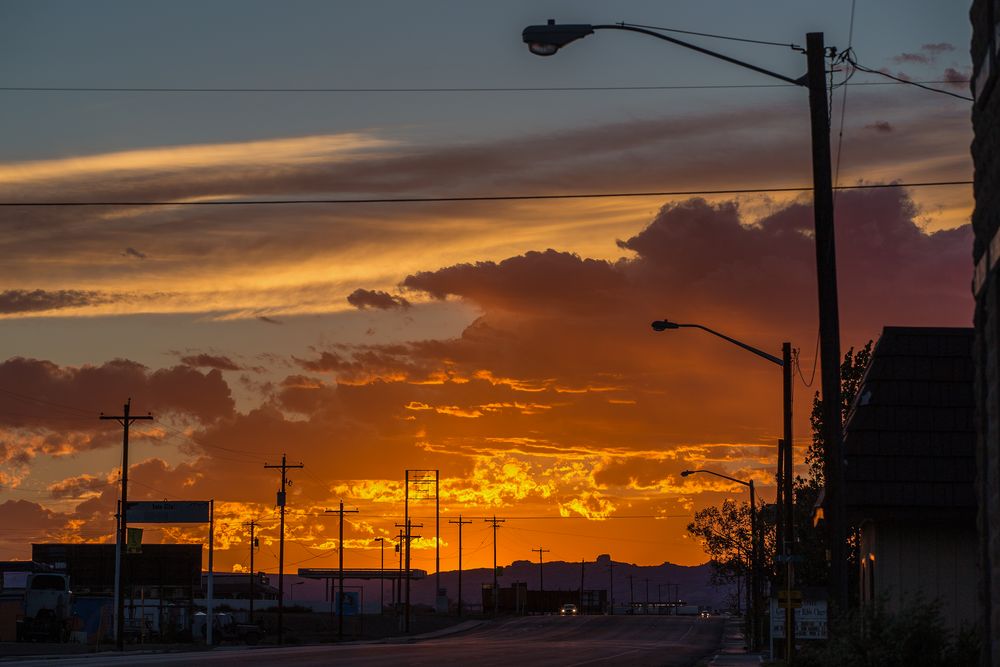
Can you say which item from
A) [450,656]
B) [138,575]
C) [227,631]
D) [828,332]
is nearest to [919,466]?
[828,332]

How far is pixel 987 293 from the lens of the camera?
48.0 feet

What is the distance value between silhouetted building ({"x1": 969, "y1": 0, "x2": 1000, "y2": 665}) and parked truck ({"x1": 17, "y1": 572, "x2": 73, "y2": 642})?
2520 inches

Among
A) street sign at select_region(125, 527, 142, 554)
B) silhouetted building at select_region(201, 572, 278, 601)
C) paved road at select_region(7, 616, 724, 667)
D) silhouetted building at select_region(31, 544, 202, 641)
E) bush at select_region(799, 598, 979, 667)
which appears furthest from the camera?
silhouetted building at select_region(201, 572, 278, 601)

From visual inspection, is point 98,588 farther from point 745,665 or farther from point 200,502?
point 745,665

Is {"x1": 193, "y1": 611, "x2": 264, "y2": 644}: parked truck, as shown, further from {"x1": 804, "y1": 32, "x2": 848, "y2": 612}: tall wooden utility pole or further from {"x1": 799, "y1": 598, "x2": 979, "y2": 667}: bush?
{"x1": 799, "y1": 598, "x2": 979, "y2": 667}: bush

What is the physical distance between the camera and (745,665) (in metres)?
48.6

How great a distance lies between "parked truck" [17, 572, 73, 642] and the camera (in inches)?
2771

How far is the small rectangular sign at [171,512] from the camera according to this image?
335ft

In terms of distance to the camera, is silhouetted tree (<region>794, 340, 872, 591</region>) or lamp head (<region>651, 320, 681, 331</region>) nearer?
lamp head (<region>651, 320, 681, 331</region>)

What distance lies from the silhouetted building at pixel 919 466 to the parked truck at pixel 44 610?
5233 cm

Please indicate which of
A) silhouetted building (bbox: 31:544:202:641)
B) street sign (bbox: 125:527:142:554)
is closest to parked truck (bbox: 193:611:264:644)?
silhouetted building (bbox: 31:544:202:641)

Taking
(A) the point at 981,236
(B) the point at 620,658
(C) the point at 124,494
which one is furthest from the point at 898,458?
(C) the point at 124,494

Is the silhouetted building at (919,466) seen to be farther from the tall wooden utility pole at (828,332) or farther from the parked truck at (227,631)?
the parked truck at (227,631)

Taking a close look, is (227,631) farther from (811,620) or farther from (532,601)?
(532,601)
